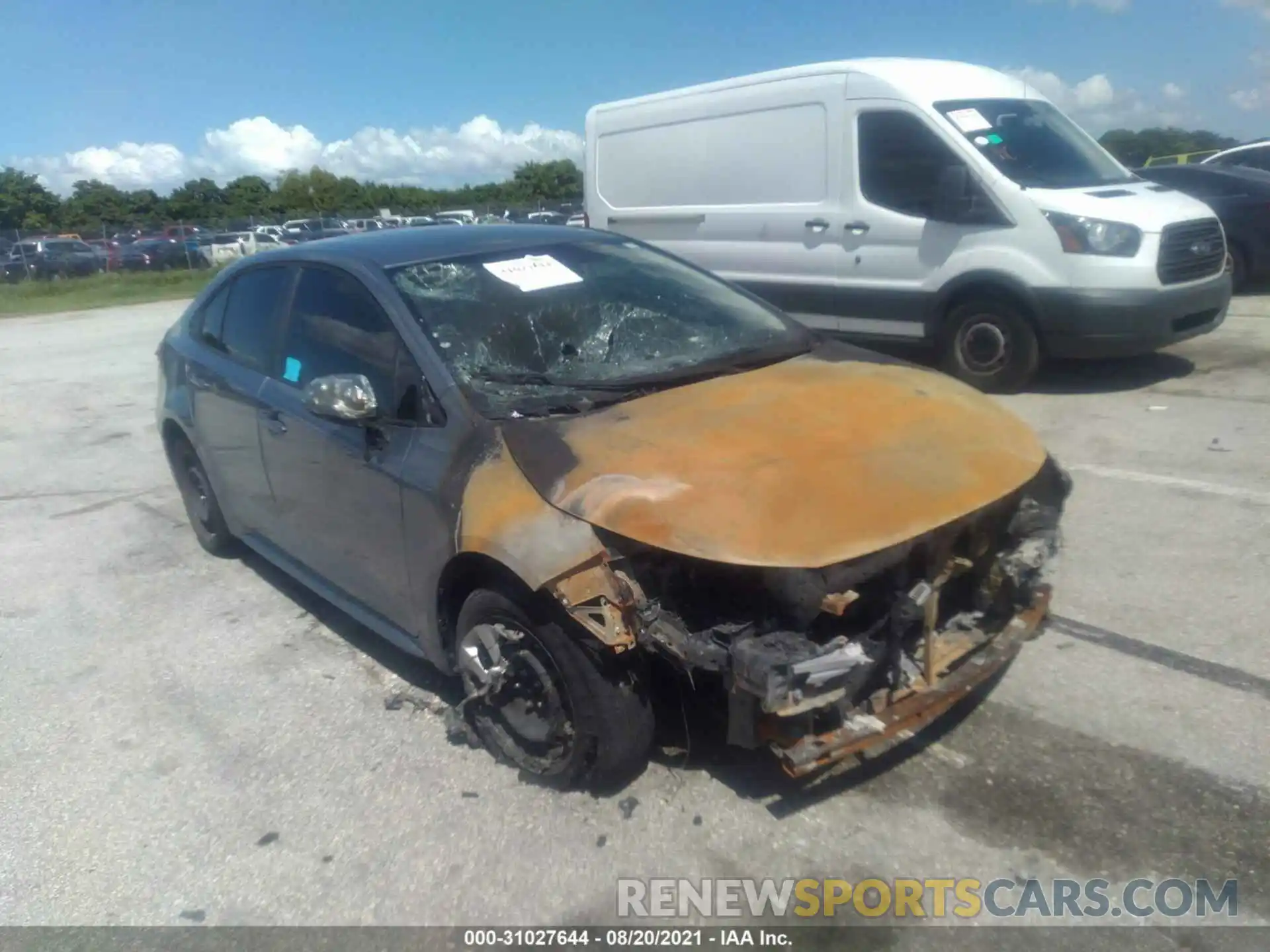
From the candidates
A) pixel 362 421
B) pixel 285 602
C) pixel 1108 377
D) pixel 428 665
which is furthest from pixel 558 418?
pixel 1108 377

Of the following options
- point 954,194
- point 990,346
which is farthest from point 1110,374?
point 954,194

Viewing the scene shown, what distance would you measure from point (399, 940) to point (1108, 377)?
7.11 meters

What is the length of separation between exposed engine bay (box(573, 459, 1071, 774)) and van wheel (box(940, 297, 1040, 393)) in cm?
468

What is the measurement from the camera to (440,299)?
143 inches

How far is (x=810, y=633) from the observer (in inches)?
108

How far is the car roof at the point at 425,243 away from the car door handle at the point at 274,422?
0.64 m

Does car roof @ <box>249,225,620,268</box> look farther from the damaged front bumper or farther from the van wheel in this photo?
the van wheel

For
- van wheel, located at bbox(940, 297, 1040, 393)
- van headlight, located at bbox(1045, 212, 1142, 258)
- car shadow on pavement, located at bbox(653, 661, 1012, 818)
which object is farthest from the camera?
van wheel, located at bbox(940, 297, 1040, 393)

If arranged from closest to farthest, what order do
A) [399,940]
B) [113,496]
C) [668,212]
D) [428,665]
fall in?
[399,940], [428,665], [113,496], [668,212]

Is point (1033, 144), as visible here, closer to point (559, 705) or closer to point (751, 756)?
point (751, 756)

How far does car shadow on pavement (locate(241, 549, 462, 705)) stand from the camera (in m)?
3.86

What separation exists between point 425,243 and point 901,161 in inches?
190

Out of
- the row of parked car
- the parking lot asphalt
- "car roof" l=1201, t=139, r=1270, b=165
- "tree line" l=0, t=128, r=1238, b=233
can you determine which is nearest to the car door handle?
the parking lot asphalt

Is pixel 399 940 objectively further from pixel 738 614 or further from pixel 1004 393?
pixel 1004 393
